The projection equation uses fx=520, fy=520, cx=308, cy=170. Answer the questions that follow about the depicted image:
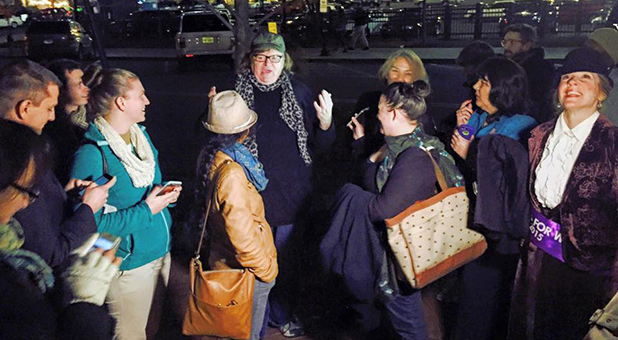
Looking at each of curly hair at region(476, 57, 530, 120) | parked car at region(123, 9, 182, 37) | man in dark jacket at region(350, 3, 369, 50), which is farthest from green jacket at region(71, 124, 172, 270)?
parked car at region(123, 9, 182, 37)

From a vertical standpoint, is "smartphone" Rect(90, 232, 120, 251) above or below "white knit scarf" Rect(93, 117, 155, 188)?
below

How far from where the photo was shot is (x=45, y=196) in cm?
217

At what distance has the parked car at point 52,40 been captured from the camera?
21.7 meters

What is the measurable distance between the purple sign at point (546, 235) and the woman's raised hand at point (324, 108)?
147 centimetres

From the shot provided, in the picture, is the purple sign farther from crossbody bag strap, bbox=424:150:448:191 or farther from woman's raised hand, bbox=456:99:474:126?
woman's raised hand, bbox=456:99:474:126

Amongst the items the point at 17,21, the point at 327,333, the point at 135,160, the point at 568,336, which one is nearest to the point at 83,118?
the point at 135,160

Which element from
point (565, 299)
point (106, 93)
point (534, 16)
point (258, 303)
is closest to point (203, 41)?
point (534, 16)

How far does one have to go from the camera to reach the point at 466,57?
4594 mm

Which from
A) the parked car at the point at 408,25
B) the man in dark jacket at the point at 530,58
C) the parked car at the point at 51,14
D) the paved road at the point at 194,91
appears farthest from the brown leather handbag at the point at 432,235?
the parked car at the point at 51,14

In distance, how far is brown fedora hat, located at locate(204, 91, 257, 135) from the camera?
2.72m

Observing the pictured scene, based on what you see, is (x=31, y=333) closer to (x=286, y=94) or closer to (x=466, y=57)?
(x=286, y=94)

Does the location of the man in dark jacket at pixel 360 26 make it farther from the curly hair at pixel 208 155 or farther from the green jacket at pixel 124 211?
the green jacket at pixel 124 211

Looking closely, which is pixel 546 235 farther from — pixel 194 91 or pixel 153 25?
pixel 153 25

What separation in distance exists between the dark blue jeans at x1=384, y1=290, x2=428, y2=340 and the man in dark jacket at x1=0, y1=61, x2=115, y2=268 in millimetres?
1683
